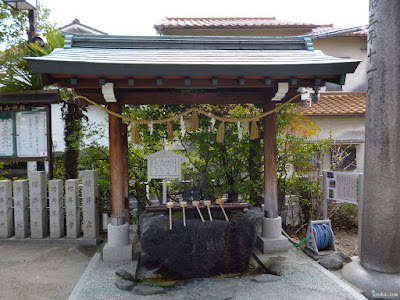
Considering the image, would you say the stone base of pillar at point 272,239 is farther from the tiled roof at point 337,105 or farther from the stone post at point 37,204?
the tiled roof at point 337,105

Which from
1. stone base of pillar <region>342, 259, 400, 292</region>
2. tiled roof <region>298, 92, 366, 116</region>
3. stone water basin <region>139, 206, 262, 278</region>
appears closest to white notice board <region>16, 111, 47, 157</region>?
stone water basin <region>139, 206, 262, 278</region>

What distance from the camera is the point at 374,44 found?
4.64m

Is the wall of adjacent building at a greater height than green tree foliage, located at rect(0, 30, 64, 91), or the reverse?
green tree foliage, located at rect(0, 30, 64, 91)

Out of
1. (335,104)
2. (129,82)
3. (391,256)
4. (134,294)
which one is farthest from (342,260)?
(335,104)

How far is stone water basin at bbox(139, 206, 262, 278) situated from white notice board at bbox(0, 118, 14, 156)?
4.31 metres

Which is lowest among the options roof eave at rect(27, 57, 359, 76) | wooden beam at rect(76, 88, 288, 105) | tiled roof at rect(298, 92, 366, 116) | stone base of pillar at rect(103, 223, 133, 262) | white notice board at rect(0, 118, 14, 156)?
stone base of pillar at rect(103, 223, 133, 262)

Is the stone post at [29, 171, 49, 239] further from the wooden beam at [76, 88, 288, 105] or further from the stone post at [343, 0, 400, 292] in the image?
the stone post at [343, 0, 400, 292]

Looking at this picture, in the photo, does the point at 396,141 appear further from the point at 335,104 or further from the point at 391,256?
the point at 335,104

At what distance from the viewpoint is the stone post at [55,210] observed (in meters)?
6.58

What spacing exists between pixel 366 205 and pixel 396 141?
1109 mm

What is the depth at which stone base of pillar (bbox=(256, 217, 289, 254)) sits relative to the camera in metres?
5.62

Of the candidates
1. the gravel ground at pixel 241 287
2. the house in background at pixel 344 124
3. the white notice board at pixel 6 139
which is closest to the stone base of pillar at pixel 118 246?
the gravel ground at pixel 241 287

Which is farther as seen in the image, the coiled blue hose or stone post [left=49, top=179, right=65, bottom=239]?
stone post [left=49, top=179, right=65, bottom=239]

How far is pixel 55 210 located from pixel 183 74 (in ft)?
14.9
